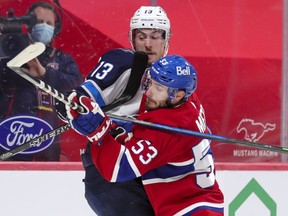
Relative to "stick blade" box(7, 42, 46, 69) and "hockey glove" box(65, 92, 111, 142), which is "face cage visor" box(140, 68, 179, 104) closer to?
"hockey glove" box(65, 92, 111, 142)

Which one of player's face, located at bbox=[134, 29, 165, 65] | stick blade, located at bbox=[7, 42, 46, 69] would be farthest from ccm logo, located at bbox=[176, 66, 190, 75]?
stick blade, located at bbox=[7, 42, 46, 69]

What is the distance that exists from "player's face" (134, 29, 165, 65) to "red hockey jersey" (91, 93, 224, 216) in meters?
0.21

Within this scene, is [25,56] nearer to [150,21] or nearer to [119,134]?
[119,134]

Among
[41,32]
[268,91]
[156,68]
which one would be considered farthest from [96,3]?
[156,68]

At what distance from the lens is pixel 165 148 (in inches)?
113

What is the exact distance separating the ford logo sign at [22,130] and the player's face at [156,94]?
158 cm

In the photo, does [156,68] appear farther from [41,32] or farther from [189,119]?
[41,32]

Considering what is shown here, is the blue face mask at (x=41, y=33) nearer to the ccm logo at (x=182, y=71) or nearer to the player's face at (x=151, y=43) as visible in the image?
the player's face at (x=151, y=43)

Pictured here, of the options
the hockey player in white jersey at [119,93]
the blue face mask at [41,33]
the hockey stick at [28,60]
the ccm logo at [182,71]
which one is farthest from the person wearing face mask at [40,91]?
the hockey stick at [28,60]

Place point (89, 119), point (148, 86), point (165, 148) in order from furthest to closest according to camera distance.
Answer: point (148, 86), point (165, 148), point (89, 119)

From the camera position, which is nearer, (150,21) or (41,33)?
(150,21)

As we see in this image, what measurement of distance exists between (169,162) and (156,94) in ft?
0.76

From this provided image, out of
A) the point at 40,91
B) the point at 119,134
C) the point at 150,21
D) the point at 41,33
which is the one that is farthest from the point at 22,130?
the point at 119,134

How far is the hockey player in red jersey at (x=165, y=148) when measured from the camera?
9.21 feet
